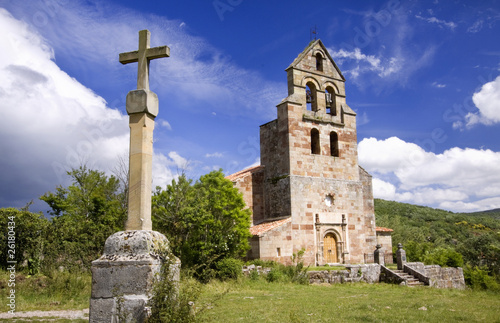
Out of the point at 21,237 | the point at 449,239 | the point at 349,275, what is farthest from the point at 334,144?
the point at 449,239

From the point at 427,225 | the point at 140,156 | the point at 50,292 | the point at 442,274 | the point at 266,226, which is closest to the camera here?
the point at 140,156

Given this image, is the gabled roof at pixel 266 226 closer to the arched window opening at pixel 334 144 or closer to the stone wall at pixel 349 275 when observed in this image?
the stone wall at pixel 349 275

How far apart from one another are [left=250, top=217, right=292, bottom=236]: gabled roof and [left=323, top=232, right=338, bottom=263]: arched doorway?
292cm

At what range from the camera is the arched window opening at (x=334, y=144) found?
76.9ft

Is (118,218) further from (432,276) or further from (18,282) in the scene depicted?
(432,276)

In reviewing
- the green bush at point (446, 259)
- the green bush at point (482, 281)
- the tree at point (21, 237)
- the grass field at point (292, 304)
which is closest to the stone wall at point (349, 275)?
the grass field at point (292, 304)

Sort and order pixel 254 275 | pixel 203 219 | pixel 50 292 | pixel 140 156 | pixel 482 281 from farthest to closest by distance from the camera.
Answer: pixel 482 281 < pixel 203 219 < pixel 254 275 < pixel 50 292 < pixel 140 156

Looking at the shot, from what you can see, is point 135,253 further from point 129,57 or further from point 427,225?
point 427,225

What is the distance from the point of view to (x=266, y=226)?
66.3 feet

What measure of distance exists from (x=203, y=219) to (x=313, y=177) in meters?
7.51

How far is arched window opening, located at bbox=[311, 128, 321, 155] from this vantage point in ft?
74.6

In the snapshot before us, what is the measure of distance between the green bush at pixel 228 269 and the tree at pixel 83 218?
5.82 metres

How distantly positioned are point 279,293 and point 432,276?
35.7ft

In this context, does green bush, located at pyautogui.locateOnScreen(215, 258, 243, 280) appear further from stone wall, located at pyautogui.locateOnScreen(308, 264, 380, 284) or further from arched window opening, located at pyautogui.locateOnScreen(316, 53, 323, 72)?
arched window opening, located at pyautogui.locateOnScreen(316, 53, 323, 72)
